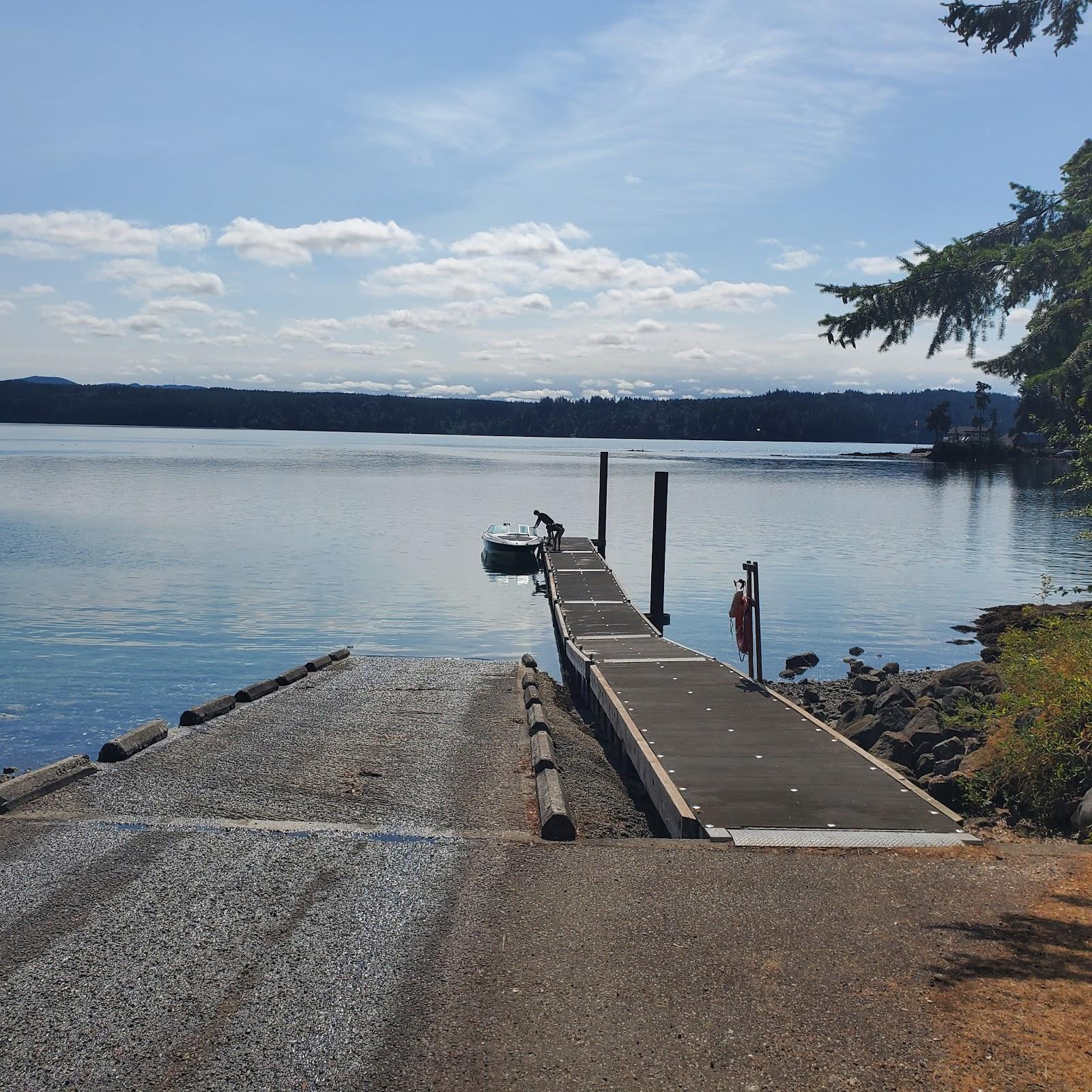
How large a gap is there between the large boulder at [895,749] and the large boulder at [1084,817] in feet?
13.7

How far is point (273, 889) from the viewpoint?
7.60 meters

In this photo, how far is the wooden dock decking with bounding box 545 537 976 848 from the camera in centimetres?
916

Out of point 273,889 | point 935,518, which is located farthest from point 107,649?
point 935,518

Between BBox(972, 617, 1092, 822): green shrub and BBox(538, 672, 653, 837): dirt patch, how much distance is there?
3720mm

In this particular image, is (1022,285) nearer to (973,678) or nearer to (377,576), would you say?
(973,678)

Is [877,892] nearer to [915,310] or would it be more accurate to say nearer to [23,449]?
[915,310]

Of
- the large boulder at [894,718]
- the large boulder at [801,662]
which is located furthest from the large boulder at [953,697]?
the large boulder at [801,662]

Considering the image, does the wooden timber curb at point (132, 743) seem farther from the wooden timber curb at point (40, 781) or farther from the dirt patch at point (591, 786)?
the dirt patch at point (591, 786)

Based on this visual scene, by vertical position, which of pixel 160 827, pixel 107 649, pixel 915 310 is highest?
pixel 915 310

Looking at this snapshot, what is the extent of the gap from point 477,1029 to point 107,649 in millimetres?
22888

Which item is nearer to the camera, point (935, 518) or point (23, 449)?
point (935, 518)

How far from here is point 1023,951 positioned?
644 cm

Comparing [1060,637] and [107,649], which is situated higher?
[1060,637]

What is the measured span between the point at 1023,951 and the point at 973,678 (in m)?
15.0
